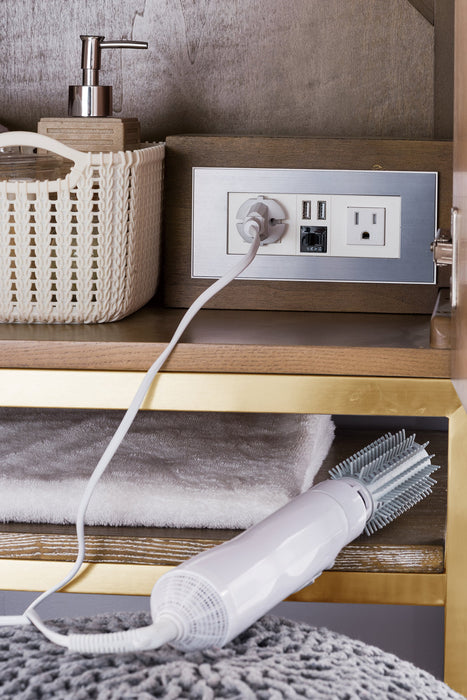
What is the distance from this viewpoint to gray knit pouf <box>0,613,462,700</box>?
0.31 meters

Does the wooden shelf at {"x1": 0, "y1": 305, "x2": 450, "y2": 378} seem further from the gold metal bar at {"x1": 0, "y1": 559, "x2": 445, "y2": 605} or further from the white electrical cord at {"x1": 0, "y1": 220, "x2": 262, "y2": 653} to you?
the gold metal bar at {"x1": 0, "y1": 559, "x2": 445, "y2": 605}

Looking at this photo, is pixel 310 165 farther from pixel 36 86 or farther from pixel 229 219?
pixel 36 86

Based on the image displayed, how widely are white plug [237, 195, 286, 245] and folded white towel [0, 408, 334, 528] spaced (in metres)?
0.19

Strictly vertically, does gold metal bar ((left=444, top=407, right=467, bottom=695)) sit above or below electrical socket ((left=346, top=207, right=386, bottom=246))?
below

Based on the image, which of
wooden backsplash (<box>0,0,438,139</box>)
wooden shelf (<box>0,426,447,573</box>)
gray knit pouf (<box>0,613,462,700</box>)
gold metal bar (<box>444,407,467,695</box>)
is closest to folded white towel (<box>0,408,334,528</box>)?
wooden shelf (<box>0,426,447,573</box>)

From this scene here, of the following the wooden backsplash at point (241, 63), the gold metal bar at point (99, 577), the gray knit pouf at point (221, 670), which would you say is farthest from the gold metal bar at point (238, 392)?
the wooden backsplash at point (241, 63)

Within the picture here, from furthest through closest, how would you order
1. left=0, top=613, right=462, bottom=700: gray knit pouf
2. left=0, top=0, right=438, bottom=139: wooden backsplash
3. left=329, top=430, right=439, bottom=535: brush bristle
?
left=0, top=0, right=438, bottom=139: wooden backsplash
left=329, top=430, right=439, bottom=535: brush bristle
left=0, top=613, right=462, bottom=700: gray knit pouf

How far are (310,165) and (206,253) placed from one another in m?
0.13

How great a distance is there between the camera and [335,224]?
75 cm

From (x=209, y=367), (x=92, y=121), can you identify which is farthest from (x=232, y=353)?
(x=92, y=121)

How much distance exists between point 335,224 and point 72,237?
248mm

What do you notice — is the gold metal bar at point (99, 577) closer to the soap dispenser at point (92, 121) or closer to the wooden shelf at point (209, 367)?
the wooden shelf at point (209, 367)

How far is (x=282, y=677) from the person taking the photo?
0.32 meters

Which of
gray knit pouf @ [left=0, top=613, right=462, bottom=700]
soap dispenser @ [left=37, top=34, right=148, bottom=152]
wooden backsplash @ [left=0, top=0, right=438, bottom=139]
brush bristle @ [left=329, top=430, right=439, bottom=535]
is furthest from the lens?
wooden backsplash @ [left=0, top=0, right=438, bottom=139]
